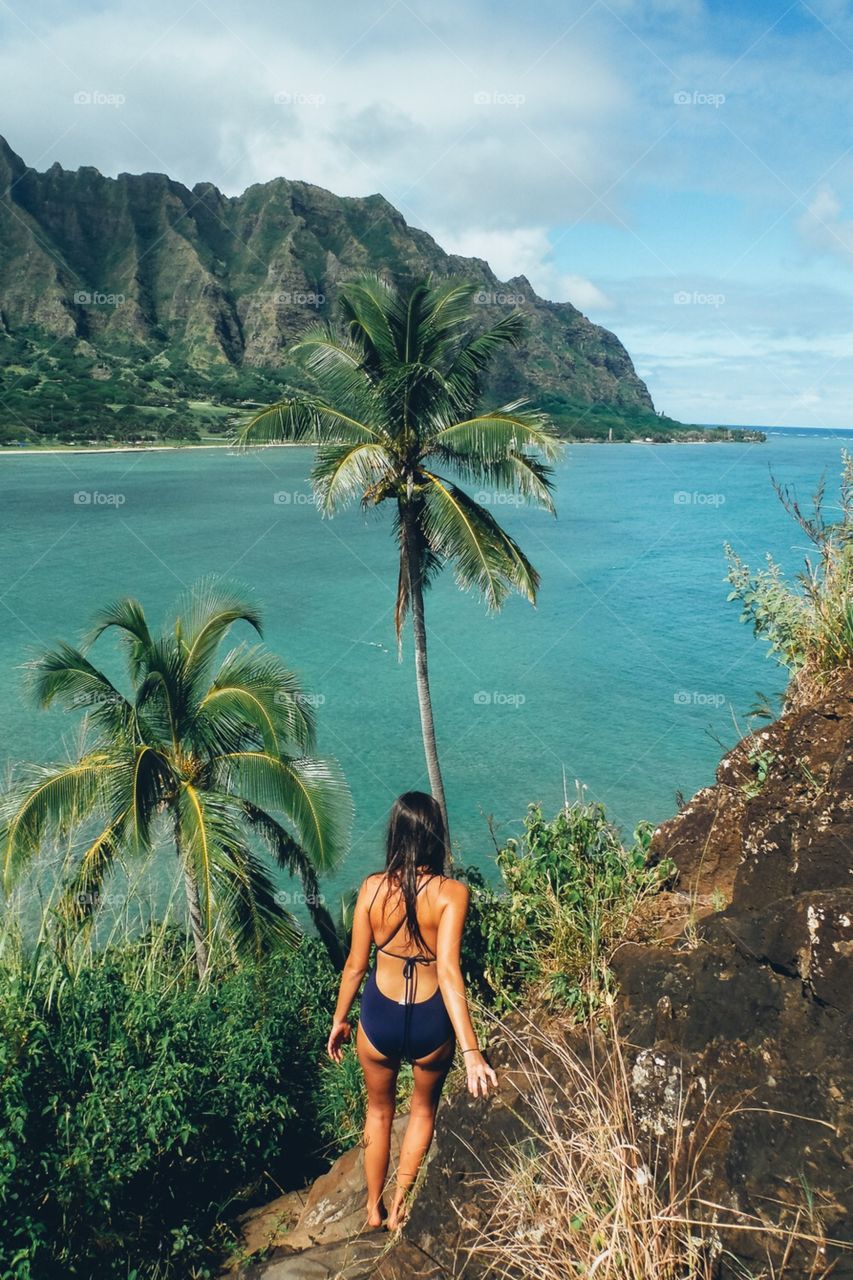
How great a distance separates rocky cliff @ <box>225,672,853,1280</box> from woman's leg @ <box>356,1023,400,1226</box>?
22 cm

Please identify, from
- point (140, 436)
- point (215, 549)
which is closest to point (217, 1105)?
point (215, 549)

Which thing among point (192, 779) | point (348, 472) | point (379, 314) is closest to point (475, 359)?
point (379, 314)

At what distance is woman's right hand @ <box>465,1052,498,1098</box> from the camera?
3504mm

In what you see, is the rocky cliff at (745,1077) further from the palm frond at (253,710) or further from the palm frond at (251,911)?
the palm frond at (253,710)

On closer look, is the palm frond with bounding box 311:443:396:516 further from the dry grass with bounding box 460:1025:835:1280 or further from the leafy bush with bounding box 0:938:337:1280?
the dry grass with bounding box 460:1025:835:1280

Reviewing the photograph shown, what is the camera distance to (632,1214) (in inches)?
107

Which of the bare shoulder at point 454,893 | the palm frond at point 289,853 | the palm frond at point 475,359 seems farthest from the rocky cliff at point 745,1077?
the palm frond at point 475,359

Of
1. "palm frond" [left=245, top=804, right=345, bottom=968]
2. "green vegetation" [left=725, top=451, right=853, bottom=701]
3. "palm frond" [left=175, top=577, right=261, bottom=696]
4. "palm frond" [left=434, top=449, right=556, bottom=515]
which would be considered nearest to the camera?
"green vegetation" [left=725, top=451, right=853, bottom=701]

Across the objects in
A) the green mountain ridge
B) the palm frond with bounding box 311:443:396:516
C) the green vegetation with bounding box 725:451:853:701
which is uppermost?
the green mountain ridge

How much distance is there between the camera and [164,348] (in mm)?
154125

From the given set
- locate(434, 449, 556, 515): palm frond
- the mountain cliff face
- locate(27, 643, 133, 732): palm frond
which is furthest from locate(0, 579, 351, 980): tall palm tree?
the mountain cliff face

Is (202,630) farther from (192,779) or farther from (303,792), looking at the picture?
(303,792)

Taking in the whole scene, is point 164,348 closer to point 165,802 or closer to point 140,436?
point 140,436

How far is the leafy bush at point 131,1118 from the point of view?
503 cm
